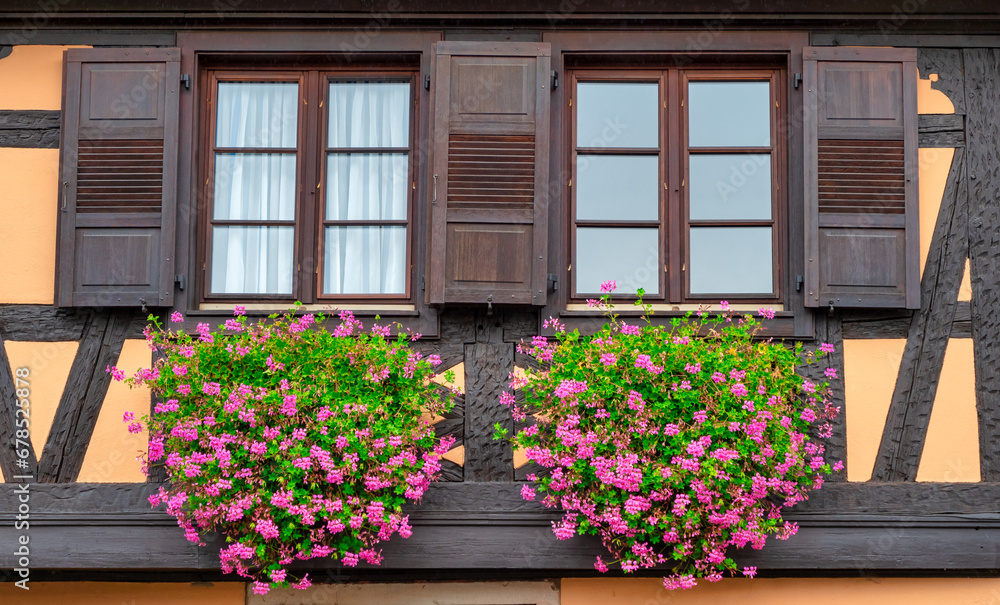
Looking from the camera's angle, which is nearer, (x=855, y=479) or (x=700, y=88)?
(x=855, y=479)

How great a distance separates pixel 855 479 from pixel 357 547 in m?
2.29

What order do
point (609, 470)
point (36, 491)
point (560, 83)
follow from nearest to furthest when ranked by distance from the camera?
point (609, 470) < point (36, 491) < point (560, 83)

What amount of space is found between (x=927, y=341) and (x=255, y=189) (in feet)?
10.9

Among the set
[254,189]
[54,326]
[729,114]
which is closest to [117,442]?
[54,326]

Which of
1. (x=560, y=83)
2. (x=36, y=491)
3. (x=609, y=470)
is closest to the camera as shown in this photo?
(x=609, y=470)

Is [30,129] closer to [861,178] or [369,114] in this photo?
[369,114]

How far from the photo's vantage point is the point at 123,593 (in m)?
4.63

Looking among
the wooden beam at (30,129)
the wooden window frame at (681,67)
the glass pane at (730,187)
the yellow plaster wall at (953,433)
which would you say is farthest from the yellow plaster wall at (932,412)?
the wooden beam at (30,129)

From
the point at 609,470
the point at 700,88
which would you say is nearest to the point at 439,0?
the point at 700,88

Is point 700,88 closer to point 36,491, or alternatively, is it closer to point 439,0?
point 439,0

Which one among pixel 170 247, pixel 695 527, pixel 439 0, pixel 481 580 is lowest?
pixel 481 580

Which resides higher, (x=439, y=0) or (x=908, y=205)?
(x=439, y=0)

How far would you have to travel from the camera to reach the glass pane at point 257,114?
194 inches

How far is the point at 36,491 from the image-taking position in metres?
4.52
